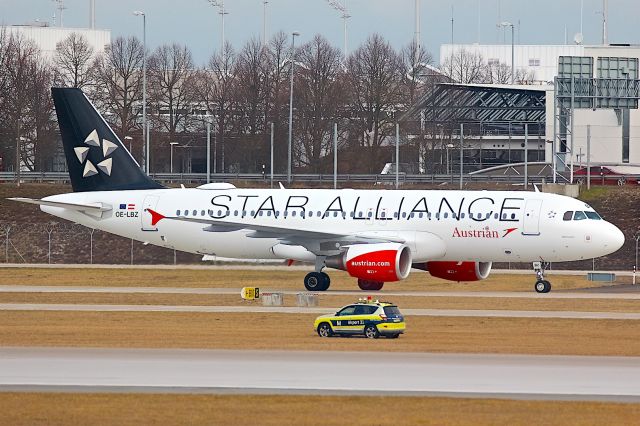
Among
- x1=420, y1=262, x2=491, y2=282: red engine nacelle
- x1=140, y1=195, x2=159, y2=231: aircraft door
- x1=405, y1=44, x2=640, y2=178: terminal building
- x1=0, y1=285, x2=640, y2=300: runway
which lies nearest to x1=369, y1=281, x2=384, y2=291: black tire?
x1=0, y1=285, x2=640, y2=300: runway

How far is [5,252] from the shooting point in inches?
3147

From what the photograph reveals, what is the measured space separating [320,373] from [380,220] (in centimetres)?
2709

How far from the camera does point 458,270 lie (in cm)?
5709

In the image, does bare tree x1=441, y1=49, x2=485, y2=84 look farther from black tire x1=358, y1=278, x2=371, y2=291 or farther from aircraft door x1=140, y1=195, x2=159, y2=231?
black tire x1=358, y1=278, x2=371, y2=291

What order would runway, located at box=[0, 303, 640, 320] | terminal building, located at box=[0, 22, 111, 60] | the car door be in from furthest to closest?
terminal building, located at box=[0, 22, 111, 60] → runway, located at box=[0, 303, 640, 320] → the car door

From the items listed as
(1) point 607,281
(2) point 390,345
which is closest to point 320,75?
(1) point 607,281

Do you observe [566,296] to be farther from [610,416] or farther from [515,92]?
[515,92]

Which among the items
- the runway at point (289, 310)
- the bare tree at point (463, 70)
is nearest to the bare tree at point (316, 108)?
the bare tree at point (463, 70)

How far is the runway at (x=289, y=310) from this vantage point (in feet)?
146

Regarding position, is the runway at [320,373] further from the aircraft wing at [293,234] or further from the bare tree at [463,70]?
the bare tree at [463,70]

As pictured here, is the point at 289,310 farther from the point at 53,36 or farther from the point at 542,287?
the point at 53,36

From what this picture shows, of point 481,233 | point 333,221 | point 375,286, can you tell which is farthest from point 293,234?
point 481,233

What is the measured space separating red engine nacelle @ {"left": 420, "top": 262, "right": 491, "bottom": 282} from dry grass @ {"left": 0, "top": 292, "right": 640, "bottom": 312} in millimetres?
5312

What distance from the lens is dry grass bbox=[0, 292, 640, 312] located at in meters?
48.1
